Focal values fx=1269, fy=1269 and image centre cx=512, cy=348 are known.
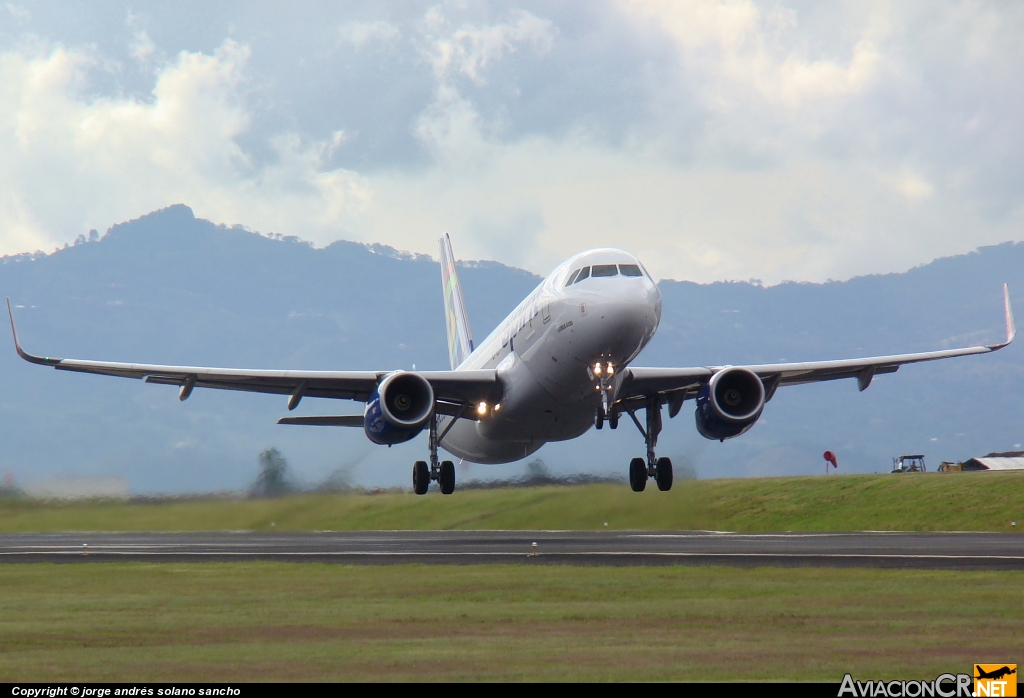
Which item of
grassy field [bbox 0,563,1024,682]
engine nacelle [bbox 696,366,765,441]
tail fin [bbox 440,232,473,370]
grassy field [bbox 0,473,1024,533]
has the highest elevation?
tail fin [bbox 440,232,473,370]

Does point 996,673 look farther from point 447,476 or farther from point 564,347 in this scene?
point 447,476

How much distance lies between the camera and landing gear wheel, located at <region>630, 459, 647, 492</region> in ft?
134

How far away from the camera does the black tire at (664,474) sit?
131 ft

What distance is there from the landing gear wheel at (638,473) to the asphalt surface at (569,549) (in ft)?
6.60

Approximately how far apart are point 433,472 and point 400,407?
16.4 ft

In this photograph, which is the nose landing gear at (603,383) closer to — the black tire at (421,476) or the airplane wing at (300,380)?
the airplane wing at (300,380)

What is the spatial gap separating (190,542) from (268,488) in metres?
3.94

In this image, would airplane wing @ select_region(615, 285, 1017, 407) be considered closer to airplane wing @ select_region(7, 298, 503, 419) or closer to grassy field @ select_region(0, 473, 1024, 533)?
airplane wing @ select_region(7, 298, 503, 419)

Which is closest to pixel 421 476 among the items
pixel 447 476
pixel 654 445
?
pixel 447 476

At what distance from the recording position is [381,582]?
2956cm

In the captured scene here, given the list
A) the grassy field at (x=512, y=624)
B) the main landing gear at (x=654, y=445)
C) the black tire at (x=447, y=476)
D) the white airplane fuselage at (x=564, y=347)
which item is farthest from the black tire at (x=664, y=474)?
the grassy field at (x=512, y=624)

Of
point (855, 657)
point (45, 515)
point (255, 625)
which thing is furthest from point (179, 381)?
point (855, 657)

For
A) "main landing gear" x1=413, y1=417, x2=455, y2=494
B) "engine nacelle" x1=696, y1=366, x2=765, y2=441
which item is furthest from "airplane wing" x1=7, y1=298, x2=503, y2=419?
"engine nacelle" x1=696, y1=366, x2=765, y2=441

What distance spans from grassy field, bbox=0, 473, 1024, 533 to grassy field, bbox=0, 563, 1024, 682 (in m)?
17.3
